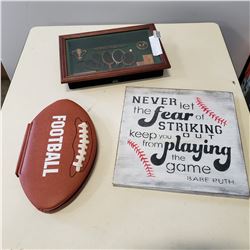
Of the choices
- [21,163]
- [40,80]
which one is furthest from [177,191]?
[40,80]


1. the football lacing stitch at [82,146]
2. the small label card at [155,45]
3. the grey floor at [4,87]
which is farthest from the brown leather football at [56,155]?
the grey floor at [4,87]

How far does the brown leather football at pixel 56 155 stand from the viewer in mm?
445

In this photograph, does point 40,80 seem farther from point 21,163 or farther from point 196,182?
point 196,182

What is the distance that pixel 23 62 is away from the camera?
27.2 inches

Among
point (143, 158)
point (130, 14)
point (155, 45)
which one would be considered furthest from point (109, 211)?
point (130, 14)

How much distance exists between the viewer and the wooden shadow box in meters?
0.60

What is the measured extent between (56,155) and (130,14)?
1.72 feet

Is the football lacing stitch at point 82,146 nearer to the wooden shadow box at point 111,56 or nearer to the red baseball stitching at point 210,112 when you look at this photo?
the wooden shadow box at point 111,56

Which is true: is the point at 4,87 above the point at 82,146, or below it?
below

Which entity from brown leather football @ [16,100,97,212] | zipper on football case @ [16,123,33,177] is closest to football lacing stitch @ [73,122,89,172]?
brown leather football @ [16,100,97,212]

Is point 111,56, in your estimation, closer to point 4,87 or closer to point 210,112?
point 210,112

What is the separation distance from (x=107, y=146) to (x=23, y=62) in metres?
0.35

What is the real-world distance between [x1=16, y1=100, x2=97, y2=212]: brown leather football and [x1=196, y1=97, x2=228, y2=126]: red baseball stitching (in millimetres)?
233

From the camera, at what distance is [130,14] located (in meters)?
0.80
